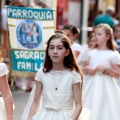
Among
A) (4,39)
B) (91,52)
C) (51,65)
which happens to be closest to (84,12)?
(4,39)

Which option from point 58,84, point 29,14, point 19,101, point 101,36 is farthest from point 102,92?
point 19,101

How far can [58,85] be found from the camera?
5.94 metres

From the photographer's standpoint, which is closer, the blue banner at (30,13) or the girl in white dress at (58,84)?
the girl in white dress at (58,84)

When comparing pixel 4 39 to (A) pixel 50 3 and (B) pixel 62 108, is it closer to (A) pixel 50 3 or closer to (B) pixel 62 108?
(A) pixel 50 3

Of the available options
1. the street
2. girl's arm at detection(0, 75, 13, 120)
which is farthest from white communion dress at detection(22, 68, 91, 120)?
the street

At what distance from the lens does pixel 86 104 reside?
8523mm

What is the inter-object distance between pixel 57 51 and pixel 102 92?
2.89 metres

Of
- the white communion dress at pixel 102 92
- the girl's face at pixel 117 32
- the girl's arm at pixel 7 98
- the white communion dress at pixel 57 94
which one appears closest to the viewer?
the girl's arm at pixel 7 98

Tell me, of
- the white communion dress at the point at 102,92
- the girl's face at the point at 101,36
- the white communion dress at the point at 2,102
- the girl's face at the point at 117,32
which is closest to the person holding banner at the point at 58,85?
the white communion dress at the point at 2,102

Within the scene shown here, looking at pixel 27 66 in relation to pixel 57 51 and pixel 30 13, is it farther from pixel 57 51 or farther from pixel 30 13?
pixel 57 51

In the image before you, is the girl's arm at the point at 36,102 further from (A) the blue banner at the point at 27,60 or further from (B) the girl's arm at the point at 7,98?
(A) the blue banner at the point at 27,60

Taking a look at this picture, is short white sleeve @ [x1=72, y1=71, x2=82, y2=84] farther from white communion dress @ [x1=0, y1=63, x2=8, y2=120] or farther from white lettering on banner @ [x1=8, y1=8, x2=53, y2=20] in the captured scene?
white lettering on banner @ [x1=8, y1=8, x2=53, y2=20]

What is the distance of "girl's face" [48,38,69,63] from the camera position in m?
5.87

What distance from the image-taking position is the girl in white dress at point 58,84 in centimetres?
584
